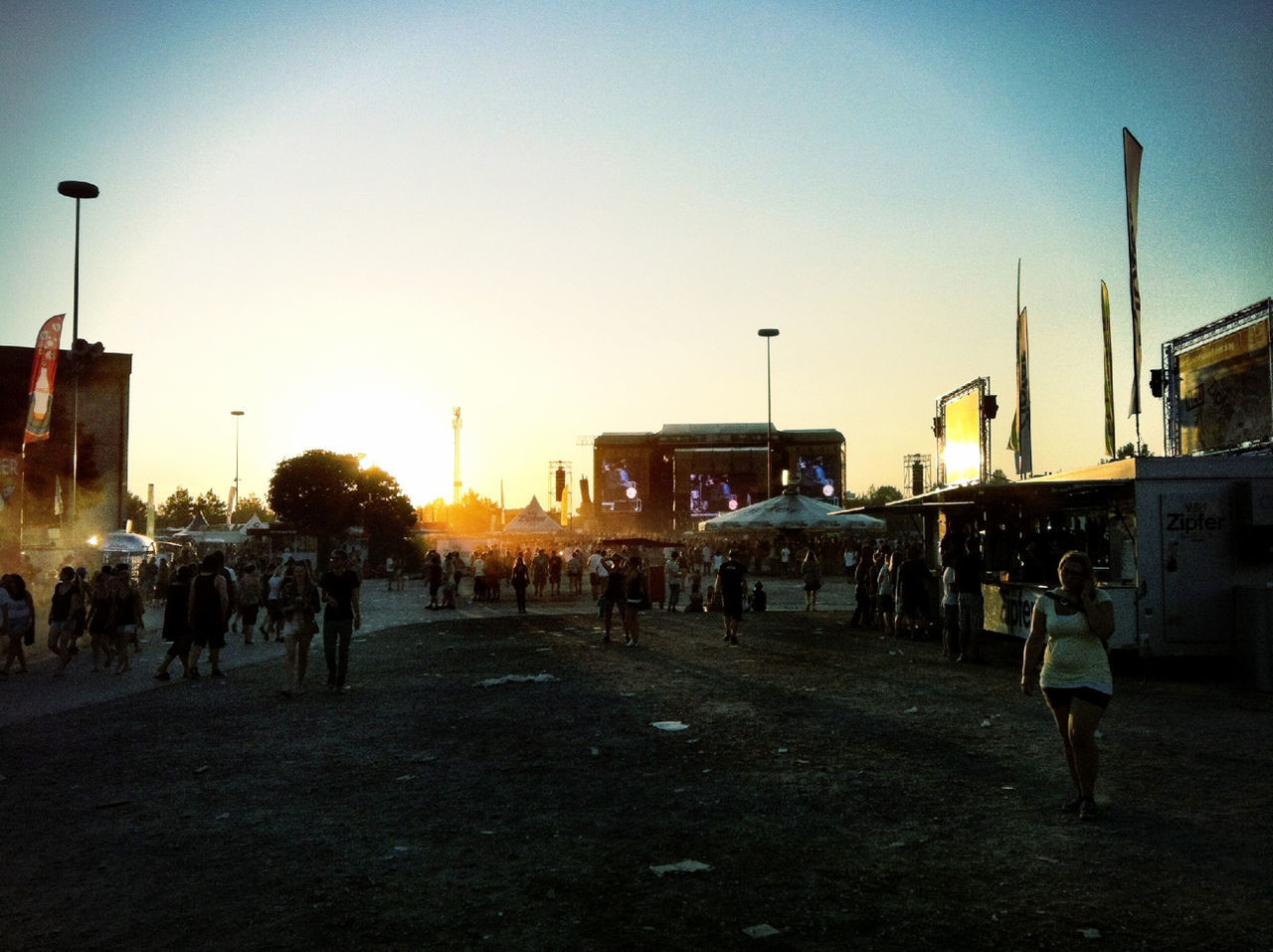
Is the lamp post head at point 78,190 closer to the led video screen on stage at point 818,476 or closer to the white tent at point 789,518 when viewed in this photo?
the white tent at point 789,518

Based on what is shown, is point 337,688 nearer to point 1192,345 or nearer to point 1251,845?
point 1251,845

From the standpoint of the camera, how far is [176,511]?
134750mm

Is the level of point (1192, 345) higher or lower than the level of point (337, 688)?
higher

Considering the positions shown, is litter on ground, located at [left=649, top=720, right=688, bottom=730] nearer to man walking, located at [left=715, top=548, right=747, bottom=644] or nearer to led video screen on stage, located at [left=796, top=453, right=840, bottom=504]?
man walking, located at [left=715, top=548, right=747, bottom=644]

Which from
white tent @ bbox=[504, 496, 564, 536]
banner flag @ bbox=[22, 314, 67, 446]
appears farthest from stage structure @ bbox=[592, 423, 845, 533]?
banner flag @ bbox=[22, 314, 67, 446]

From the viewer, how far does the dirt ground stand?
4.76m

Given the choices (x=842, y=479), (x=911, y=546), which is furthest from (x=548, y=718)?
(x=842, y=479)

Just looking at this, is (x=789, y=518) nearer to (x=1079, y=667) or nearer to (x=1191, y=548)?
(x=1191, y=548)

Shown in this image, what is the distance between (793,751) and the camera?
29.2ft

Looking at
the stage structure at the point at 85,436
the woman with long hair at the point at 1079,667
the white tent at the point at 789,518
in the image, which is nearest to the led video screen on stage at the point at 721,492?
the stage structure at the point at 85,436

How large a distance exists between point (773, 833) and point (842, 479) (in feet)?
321

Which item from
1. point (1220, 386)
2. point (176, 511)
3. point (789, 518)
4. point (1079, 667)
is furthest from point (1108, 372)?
point (176, 511)

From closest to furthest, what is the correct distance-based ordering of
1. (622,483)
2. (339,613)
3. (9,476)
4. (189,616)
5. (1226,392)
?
(339,613)
(189,616)
(1226,392)
(9,476)
(622,483)

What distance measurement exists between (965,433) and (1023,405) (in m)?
1.93
